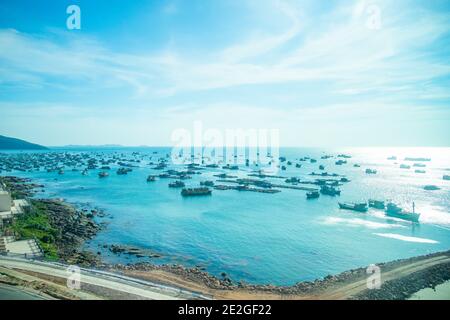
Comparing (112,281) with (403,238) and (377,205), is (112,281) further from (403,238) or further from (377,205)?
(377,205)

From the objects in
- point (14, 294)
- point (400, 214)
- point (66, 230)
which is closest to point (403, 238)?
point (400, 214)

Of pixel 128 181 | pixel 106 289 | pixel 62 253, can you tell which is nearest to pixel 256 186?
pixel 128 181

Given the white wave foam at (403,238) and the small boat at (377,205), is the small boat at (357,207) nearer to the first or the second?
the small boat at (377,205)

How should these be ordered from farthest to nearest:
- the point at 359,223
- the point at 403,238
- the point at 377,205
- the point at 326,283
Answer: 1. the point at 377,205
2. the point at 359,223
3. the point at 403,238
4. the point at 326,283

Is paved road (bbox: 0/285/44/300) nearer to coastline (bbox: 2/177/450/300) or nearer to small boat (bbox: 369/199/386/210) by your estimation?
coastline (bbox: 2/177/450/300)

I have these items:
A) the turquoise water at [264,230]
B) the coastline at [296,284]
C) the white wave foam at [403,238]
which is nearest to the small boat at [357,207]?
the turquoise water at [264,230]
